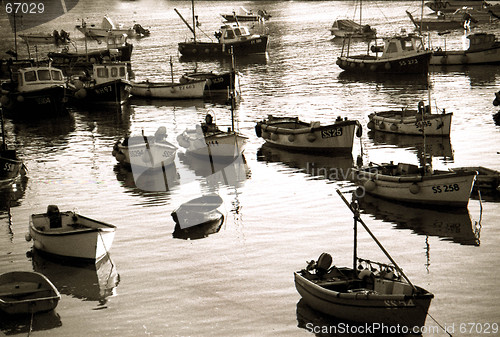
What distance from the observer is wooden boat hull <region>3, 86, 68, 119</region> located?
5969cm

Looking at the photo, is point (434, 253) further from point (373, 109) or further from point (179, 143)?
point (373, 109)

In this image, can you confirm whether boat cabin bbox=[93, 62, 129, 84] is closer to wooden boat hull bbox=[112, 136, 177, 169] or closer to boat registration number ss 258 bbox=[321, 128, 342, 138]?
Answer: wooden boat hull bbox=[112, 136, 177, 169]

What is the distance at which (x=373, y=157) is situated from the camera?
4312 cm

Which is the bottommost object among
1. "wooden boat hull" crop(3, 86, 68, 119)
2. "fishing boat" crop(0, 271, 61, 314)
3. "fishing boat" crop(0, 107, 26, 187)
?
"fishing boat" crop(0, 271, 61, 314)

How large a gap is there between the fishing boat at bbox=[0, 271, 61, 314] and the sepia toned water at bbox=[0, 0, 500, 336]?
441 millimetres

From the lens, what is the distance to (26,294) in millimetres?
25391

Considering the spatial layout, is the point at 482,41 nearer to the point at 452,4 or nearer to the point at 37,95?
the point at 37,95

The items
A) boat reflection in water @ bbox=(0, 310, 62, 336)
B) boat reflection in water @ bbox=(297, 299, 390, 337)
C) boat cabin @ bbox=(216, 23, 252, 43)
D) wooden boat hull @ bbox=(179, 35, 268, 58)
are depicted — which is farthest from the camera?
boat cabin @ bbox=(216, 23, 252, 43)

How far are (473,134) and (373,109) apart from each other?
1056 centimetres

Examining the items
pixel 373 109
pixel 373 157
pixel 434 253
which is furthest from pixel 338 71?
pixel 434 253

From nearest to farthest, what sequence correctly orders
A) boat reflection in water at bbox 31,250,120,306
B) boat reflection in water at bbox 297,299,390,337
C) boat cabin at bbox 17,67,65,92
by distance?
boat reflection in water at bbox 297,299,390,337 < boat reflection in water at bbox 31,250,120,306 < boat cabin at bbox 17,67,65,92

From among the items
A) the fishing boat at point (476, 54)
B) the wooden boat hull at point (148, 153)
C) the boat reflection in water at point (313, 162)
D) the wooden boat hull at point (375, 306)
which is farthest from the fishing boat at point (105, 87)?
the wooden boat hull at point (375, 306)

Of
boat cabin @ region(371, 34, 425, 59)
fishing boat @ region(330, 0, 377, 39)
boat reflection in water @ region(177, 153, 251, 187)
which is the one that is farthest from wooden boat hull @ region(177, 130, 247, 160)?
fishing boat @ region(330, 0, 377, 39)

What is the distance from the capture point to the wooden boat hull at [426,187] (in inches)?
1298
